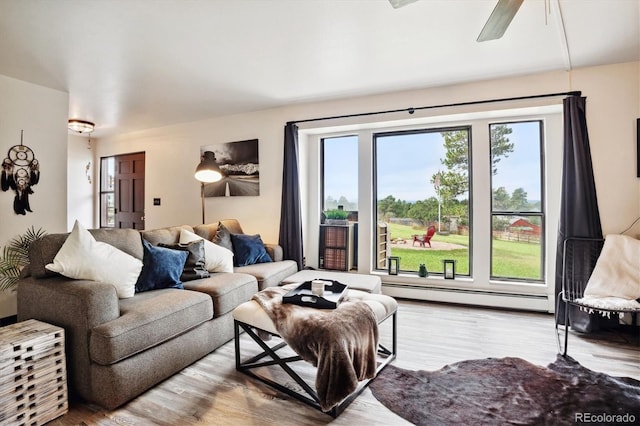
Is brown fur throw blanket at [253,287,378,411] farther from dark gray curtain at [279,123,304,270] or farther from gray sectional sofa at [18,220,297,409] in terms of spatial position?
dark gray curtain at [279,123,304,270]

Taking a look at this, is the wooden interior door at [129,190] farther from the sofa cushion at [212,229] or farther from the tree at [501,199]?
the tree at [501,199]

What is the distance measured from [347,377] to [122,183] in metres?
5.79

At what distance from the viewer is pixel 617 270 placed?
2.60 meters

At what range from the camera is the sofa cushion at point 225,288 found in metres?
2.50

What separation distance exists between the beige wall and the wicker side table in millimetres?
2735

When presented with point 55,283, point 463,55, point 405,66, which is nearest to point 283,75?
point 405,66

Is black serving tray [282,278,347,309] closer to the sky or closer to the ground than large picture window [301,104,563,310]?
closer to the ground

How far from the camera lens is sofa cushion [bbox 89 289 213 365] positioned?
1.71 metres

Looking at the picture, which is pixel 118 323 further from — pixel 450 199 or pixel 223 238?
pixel 450 199

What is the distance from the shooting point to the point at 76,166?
567cm

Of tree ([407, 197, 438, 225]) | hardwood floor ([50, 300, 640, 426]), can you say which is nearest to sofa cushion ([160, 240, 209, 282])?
hardwood floor ([50, 300, 640, 426])

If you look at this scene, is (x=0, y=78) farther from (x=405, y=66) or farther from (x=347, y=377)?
(x=347, y=377)

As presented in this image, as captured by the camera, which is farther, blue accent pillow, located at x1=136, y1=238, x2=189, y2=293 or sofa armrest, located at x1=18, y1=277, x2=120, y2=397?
blue accent pillow, located at x1=136, y1=238, x2=189, y2=293

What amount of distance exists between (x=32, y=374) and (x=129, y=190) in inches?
184
